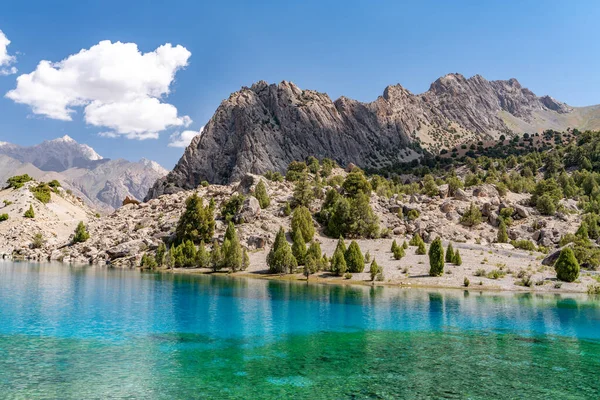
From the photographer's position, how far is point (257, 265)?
95938mm

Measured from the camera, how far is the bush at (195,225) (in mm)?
111188

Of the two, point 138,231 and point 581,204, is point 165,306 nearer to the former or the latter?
point 138,231

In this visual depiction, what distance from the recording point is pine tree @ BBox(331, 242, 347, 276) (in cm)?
8250

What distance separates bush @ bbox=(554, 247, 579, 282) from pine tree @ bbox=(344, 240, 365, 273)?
33.5 m

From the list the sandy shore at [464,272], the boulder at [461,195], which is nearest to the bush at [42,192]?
the sandy shore at [464,272]

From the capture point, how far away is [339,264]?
82.7 m

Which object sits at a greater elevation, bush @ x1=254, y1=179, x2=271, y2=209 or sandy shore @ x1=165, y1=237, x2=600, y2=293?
bush @ x1=254, y1=179, x2=271, y2=209

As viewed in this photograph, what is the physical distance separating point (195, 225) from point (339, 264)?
4546cm

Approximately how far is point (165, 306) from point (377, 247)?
2435 inches

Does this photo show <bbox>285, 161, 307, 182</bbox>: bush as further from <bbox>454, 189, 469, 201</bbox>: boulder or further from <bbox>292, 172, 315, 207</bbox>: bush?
<bbox>454, 189, 469, 201</bbox>: boulder

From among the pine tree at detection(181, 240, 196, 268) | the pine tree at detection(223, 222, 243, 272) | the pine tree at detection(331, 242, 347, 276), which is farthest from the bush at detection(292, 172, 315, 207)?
the pine tree at detection(331, 242, 347, 276)

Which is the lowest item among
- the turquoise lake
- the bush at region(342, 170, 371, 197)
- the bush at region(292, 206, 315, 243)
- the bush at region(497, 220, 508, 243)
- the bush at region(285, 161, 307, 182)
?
the turquoise lake

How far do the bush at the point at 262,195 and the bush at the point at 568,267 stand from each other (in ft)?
249

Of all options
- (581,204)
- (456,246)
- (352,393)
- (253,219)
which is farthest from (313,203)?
(352,393)
